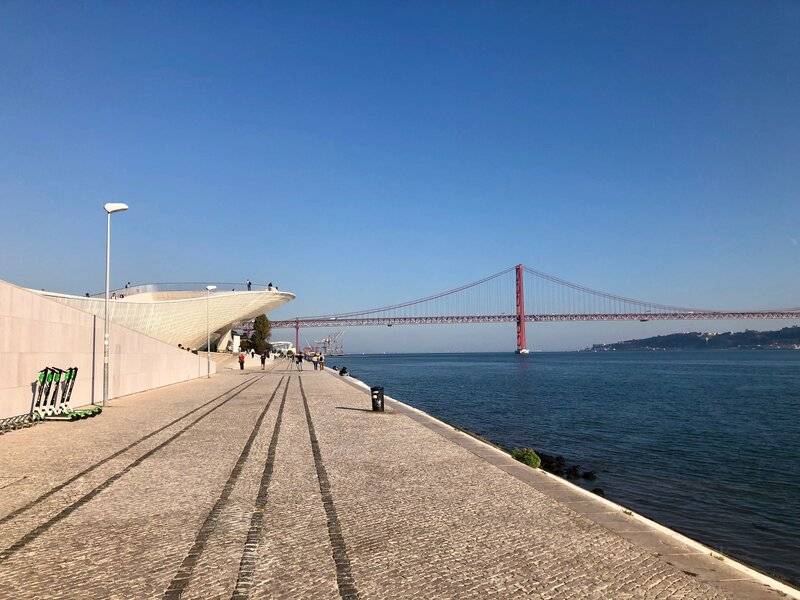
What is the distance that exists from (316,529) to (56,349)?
32.4 feet

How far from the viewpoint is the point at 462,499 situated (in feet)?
18.4

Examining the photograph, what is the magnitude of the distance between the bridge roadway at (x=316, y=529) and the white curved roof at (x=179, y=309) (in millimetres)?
28697

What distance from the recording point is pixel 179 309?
43.9 m

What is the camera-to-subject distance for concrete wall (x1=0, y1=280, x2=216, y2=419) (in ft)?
33.9

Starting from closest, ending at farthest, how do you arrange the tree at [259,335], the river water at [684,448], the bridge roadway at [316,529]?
the bridge roadway at [316,529] < the river water at [684,448] < the tree at [259,335]

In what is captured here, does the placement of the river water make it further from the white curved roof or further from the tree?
the tree

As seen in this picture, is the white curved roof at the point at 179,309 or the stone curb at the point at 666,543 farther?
the white curved roof at the point at 179,309

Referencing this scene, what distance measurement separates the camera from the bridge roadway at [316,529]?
A: 3566mm

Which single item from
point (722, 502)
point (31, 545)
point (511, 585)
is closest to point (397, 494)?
point (511, 585)

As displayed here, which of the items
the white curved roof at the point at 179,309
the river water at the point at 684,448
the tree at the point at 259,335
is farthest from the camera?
the tree at the point at 259,335

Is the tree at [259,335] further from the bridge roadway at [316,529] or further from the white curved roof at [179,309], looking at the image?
the bridge roadway at [316,529]

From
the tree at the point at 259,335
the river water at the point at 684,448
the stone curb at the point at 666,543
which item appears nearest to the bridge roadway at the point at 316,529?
the stone curb at the point at 666,543

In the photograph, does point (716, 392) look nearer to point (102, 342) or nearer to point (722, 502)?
→ point (722, 502)

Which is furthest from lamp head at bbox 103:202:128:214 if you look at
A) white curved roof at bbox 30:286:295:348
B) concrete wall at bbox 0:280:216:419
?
white curved roof at bbox 30:286:295:348
